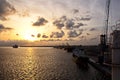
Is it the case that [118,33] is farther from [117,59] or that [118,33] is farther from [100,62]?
[100,62]

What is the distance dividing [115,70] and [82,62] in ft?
237

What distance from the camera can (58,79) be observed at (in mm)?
48719

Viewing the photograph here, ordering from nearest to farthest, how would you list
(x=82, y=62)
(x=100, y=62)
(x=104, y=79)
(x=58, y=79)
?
1. (x=104, y=79)
2. (x=58, y=79)
3. (x=100, y=62)
4. (x=82, y=62)

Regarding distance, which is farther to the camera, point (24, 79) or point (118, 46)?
point (24, 79)

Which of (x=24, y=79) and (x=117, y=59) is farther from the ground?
(x=117, y=59)

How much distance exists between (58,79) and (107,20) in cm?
3796

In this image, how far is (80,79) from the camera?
49562 millimetres

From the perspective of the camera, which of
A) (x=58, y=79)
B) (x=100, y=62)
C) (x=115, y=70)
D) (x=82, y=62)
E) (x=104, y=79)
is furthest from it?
(x=82, y=62)

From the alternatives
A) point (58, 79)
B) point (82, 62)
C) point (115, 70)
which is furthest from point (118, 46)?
point (82, 62)

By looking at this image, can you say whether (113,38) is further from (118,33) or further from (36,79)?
(36,79)

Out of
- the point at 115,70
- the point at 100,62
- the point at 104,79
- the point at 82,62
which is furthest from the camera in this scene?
the point at 82,62

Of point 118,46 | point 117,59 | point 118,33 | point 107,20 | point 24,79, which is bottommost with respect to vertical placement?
point 24,79

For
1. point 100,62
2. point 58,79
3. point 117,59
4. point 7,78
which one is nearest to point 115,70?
point 117,59

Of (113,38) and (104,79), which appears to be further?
(104,79)
